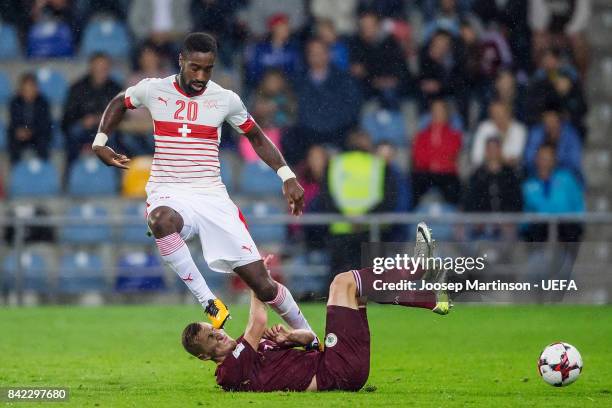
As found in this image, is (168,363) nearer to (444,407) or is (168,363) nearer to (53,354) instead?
(53,354)

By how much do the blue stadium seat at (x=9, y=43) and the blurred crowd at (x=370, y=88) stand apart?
0.06 meters

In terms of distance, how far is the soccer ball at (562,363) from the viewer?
9312mm

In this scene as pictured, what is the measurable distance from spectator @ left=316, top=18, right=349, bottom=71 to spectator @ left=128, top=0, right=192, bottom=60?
1.94m

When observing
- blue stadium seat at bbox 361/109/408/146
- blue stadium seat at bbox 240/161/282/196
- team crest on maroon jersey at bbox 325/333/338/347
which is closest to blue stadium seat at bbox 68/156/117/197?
blue stadium seat at bbox 240/161/282/196

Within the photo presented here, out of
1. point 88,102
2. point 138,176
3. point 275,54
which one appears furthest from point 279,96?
point 88,102

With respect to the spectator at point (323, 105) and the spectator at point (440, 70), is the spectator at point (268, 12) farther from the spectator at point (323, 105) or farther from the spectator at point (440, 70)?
the spectator at point (440, 70)

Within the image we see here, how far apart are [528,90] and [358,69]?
215cm

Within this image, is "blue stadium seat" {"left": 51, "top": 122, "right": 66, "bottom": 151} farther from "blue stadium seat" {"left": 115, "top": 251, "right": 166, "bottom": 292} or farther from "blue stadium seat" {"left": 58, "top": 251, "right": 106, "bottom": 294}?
"blue stadium seat" {"left": 115, "top": 251, "right": 166, "bottom": 292}

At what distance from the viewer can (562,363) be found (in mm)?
9344

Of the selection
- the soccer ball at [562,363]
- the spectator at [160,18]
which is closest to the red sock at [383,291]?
the soccer ball at [562,363]

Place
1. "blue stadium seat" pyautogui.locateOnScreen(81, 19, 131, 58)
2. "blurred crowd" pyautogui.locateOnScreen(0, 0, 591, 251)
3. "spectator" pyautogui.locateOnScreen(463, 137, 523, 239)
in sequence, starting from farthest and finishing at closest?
1. "blue stadium seat" pyautogui.locateOnScreen(81, 19, 131, 58)
2. "blurred crowd" pyautogui.locateOnScreen(0, 0, 591, 251)
3. "spectator" pyautogui.locateOnScreen(463, 137, 523, 239)

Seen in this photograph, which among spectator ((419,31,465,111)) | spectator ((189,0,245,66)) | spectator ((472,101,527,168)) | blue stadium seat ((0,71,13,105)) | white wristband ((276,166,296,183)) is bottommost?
white wristband ((276,166,296,183))

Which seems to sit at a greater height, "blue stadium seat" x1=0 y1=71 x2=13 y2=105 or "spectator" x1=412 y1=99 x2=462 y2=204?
"blue stadium seat" x1=0 y1=71 x2=13 y2=105

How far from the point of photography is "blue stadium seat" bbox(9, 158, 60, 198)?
58.4 feet
